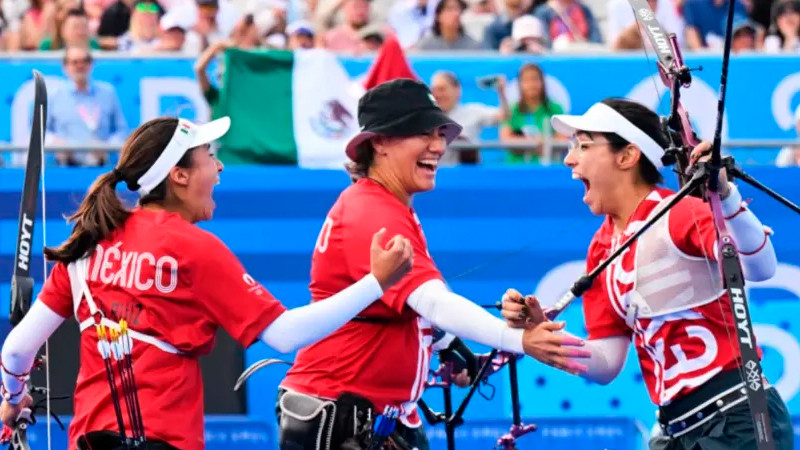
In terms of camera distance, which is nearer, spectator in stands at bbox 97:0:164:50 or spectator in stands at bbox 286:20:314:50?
spectator in stands at bbox 286:20:314:50

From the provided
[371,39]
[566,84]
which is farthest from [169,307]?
[371,39]

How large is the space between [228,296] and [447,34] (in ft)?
23.1

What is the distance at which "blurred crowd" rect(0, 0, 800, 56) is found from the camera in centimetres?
1110

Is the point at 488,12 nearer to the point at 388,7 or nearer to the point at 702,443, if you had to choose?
the point at 388,7

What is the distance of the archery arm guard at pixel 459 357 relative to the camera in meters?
5.79

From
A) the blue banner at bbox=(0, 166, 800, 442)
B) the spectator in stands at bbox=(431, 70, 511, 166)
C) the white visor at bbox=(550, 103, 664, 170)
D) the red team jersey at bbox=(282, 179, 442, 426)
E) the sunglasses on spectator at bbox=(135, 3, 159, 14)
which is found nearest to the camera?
the red team jersey at bbox=(282, 179, 442, 426)

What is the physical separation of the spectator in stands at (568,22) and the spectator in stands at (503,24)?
16cm

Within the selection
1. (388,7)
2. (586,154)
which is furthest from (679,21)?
(586,154)

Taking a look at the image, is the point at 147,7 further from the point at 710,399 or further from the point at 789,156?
the point at 710,399

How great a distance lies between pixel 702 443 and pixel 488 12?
7.80 m

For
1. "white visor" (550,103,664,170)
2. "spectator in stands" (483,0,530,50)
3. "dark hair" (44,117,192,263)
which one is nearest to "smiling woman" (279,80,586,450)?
"white visor" (550,103,664,170)

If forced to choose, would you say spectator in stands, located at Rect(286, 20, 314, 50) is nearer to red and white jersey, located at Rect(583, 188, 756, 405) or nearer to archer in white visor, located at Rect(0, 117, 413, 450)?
red and white jersey, located at Rect(583, 188, 756, 405)

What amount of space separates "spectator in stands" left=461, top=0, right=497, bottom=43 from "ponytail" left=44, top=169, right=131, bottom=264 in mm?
7555

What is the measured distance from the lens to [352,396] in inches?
194
